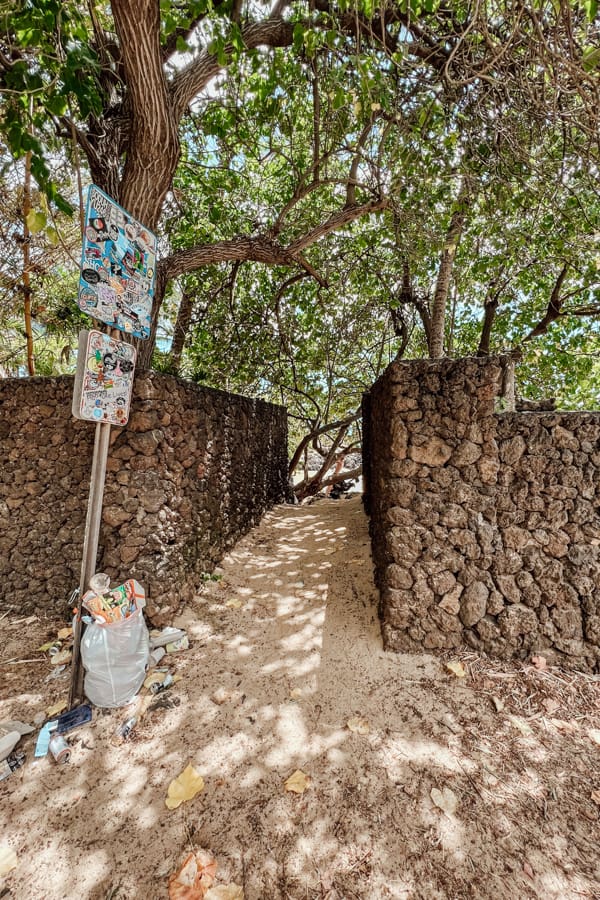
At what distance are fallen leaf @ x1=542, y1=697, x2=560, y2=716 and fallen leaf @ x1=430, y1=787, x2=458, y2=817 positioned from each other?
103 cm

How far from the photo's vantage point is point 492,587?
2.85 metres

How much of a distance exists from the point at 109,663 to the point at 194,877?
4.05 ft

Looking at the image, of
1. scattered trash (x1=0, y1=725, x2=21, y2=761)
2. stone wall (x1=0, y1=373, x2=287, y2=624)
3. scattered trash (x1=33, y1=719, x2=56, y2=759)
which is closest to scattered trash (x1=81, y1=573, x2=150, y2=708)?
scattered trash (x1=33, y1=719, x2=56, y2=759)

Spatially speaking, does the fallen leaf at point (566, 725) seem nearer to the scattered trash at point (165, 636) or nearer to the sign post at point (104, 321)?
the scattered trash at point (165, 636)

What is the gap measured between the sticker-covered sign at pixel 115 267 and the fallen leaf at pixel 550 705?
12.4ft

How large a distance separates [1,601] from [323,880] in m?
3.44

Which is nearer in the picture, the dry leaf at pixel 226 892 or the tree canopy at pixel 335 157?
the dry leaf at pixel 226 892

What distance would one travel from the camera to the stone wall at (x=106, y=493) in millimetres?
3084

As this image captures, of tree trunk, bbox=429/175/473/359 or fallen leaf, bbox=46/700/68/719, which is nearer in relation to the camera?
fallen leaf, bbox=46/700/68/719

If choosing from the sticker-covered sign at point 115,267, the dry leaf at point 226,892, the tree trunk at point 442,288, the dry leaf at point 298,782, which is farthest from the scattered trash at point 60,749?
the tree trunk at point 442,288

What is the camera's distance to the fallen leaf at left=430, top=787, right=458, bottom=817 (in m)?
1.84

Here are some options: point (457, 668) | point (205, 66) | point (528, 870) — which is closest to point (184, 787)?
point (528, 870)

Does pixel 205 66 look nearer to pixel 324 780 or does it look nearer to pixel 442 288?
pixel 442 288

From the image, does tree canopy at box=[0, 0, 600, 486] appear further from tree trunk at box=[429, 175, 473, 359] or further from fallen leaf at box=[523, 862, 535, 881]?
fallen leaf at box=[523, 862, 535, 881]
